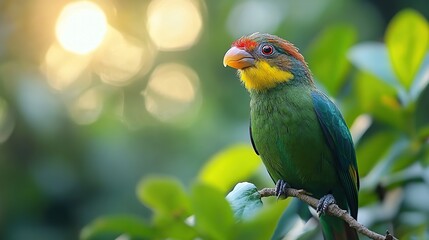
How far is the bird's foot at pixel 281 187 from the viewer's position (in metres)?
2.81

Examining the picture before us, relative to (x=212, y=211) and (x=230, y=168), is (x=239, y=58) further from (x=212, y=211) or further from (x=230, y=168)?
(x=212, y=211)

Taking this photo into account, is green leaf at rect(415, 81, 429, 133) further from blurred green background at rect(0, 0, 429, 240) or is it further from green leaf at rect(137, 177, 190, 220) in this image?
green leaf at rect(137, 177, 190, 220)

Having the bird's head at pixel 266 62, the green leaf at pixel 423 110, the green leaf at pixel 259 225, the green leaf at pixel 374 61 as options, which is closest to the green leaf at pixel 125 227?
the green leaf at pixel 259 225

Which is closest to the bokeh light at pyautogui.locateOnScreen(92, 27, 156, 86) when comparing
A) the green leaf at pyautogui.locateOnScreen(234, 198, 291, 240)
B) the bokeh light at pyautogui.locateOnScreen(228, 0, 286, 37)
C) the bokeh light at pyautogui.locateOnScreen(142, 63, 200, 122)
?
the bokeh light at pyautogui.locateOnScreen(142, 63, 200, 122)

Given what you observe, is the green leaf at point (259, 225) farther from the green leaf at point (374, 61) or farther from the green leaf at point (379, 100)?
the green leaf at point (374, 61)

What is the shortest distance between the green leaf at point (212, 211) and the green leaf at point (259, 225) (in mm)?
43

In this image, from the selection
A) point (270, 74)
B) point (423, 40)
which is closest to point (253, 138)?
point (270, 74)

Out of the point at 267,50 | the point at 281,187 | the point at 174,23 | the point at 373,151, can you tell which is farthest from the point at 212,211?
the point at 174,23

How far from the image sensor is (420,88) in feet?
9.61

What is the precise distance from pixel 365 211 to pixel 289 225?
0.48 meters

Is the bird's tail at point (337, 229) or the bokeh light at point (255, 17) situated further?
the bokeh light at point (255, 17)

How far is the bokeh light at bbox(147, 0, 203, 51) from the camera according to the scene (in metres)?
5.85

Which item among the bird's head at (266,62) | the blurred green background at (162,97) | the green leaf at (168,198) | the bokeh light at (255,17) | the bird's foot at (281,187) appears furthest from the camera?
the bokeh light at (255,17)

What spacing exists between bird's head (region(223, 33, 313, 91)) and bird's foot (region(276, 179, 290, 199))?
0.41 meters
